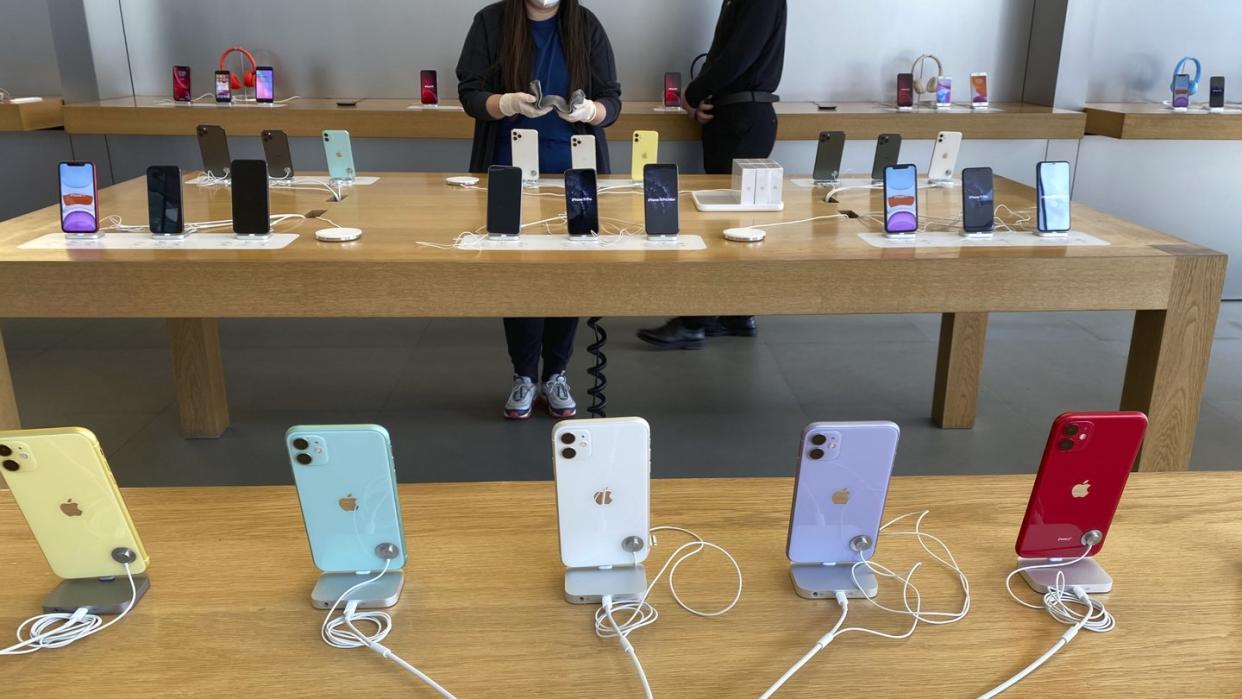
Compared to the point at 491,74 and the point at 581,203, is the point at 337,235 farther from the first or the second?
the point at 491,74

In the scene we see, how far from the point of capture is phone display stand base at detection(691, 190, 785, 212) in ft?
7.26

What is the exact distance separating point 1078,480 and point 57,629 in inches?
38.8

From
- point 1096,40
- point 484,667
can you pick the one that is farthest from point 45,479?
point 1096,40

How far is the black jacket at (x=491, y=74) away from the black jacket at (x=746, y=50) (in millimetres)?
653

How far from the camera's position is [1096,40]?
4.07 m

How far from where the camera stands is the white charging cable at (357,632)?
0.80 meters

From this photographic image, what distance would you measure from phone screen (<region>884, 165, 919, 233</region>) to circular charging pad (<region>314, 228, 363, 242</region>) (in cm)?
110

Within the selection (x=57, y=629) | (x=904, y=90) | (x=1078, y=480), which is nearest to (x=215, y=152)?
(x=57, y=629)

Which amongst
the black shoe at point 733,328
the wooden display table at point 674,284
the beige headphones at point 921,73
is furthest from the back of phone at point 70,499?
the beige headphones at point 921,73

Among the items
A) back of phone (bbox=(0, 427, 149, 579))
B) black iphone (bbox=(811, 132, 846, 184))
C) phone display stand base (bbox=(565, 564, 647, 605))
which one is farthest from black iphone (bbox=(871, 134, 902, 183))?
back of phone (bbox=(0, 427, 149, 579))

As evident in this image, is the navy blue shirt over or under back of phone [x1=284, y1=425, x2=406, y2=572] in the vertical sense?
over

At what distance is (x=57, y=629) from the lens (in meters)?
0.84

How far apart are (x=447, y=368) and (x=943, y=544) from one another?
2.37 m

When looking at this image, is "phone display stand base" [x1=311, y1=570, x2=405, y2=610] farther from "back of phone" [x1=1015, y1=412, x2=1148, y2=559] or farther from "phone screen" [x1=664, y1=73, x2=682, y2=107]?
"phone screen" [x1=664, y1=73, x2=682, y2=107]
